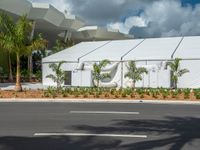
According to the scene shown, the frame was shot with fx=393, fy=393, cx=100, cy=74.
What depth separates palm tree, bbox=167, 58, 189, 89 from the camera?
98.2 feet

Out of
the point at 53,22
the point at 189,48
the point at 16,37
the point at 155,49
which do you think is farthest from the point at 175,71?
the point at 53,22

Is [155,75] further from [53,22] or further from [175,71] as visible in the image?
[53,22]

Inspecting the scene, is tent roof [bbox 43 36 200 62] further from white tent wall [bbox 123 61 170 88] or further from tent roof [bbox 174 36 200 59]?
white tent wall [bbox 123 61 170 88]

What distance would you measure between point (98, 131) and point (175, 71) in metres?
21.2

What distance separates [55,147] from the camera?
8.00 meters

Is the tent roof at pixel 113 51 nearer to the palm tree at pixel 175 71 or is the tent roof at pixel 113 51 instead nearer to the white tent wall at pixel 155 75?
the white tent wall at pixel 155 75

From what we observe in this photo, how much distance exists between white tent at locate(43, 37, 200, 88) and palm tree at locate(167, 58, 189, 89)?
1.33ft

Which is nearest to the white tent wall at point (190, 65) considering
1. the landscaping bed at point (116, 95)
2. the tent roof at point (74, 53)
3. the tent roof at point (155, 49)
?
the tent roof at point (155, 49)

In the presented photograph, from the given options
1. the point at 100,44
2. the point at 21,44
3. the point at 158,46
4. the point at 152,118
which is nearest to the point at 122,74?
the point at 158,46

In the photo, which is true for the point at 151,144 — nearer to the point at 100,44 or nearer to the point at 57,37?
the point at 100,44

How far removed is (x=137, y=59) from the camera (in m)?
32.4

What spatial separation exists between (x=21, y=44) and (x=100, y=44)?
14917 millimetres

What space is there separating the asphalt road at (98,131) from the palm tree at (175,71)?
628 inches

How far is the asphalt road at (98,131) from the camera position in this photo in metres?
8.26
